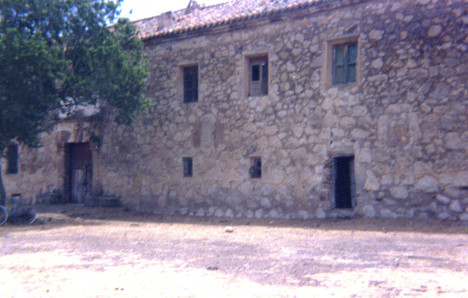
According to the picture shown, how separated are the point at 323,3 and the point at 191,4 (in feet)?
20.1

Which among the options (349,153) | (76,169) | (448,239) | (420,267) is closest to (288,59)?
(349,153)

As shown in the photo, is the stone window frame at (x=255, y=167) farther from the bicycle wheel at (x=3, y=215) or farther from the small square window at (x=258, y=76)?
the bicycle wheel at (x=3, y=215)

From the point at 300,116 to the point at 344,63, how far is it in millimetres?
1535

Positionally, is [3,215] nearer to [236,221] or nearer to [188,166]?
[188,166]

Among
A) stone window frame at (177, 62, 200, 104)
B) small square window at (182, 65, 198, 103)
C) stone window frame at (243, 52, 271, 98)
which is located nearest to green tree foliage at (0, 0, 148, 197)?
stone window frame at (177, 62, 200, 104)

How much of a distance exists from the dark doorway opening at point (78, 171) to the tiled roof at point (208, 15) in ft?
13.7

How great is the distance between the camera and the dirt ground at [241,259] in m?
4.64

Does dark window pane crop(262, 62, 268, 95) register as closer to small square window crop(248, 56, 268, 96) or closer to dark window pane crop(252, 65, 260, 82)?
small square window crop(248, 56, 268, 96)

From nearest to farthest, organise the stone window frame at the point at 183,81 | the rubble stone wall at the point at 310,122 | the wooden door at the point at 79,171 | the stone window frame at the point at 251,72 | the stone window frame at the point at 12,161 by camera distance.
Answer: the rubble stone wall at the point at 310,122 < the stone window frame at the point at 251,72 < the stone window frame at the point at 183,81 < the wooden door at the point at 79,171 < the stone window frame at the point at 12,161

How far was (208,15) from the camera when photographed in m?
13.7

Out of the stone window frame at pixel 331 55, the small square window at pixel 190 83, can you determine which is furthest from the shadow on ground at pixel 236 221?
the small square window at pixel 190 83

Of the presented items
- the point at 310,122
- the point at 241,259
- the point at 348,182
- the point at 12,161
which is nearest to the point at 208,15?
the point at 310,122

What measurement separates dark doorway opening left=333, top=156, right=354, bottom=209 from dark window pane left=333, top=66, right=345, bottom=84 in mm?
1732

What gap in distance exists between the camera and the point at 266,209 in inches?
436
